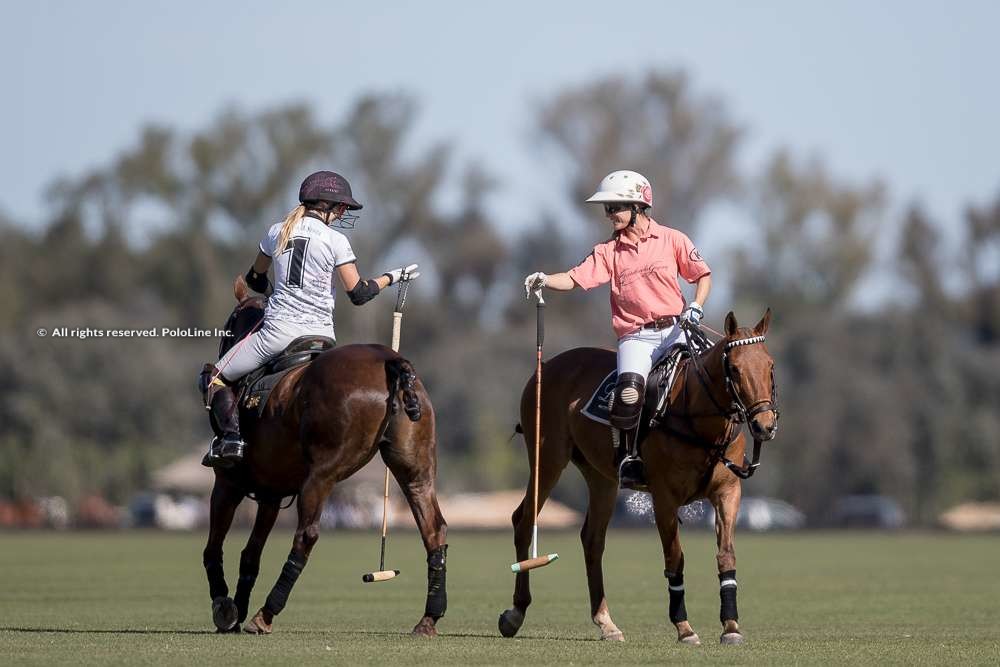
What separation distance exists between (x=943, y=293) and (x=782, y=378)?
35.8 feet

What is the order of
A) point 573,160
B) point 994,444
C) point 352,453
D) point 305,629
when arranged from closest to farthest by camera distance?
point 352,453, point 305,629, point 994,444, point 573,160

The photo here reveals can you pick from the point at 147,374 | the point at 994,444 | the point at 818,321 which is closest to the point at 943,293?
the point at 818,321

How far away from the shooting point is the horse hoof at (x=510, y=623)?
13234mm

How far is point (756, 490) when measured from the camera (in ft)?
227

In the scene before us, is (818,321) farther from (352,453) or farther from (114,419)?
(352,453)

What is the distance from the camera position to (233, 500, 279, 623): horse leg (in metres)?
13.3

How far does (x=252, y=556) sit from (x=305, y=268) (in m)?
2.22

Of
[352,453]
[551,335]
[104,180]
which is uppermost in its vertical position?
[104,180]

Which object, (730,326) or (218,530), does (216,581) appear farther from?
(730,326)

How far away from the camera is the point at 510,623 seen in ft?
43.5

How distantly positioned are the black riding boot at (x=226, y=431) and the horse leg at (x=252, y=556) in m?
0.57

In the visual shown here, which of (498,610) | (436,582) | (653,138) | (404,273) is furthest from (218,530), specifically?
(653,138)

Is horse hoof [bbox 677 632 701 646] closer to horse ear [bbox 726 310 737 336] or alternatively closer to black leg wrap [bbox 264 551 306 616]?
horse ear [bbox 726 310 737 336]

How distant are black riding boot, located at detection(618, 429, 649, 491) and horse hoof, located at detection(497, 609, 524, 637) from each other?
1.23 m
